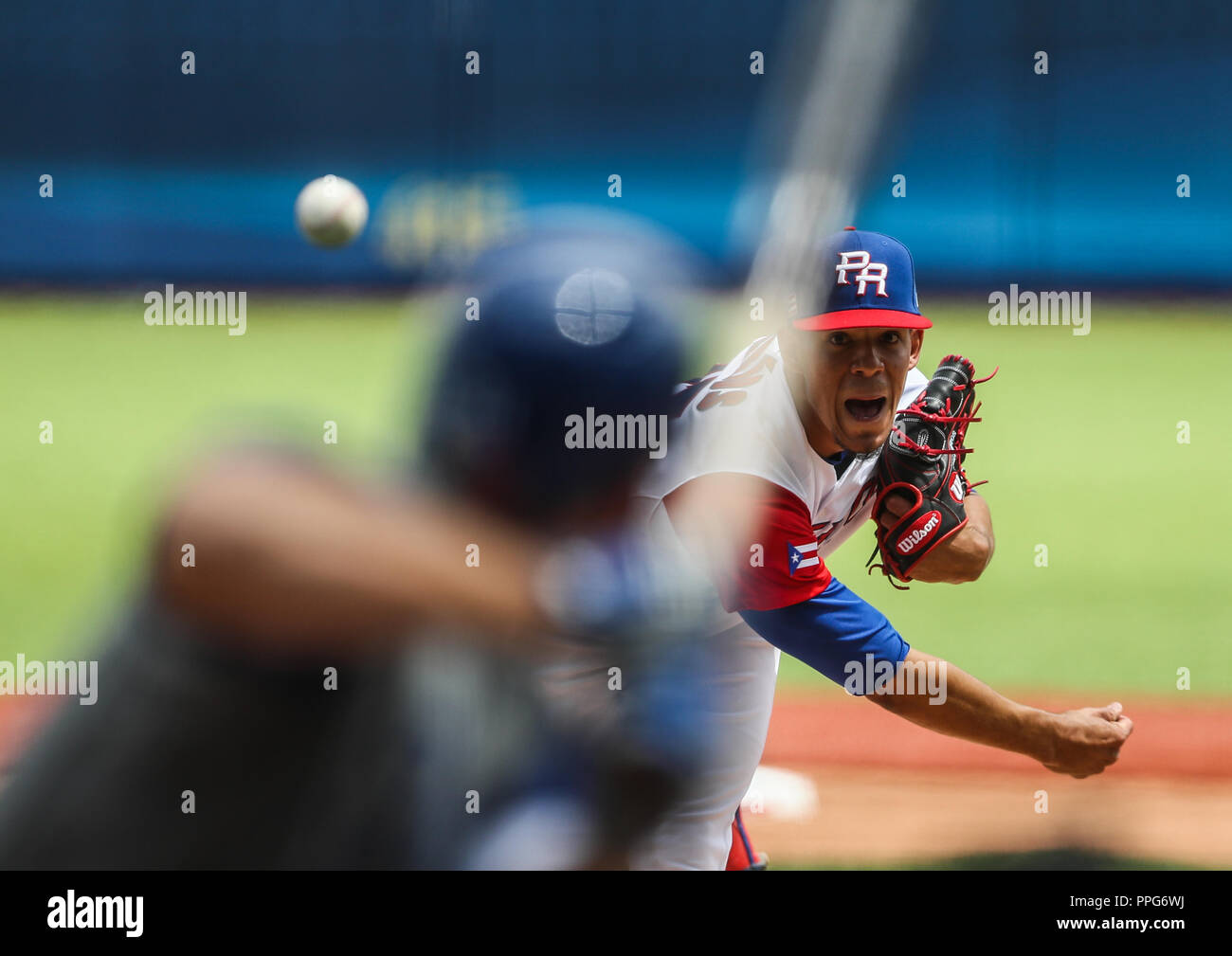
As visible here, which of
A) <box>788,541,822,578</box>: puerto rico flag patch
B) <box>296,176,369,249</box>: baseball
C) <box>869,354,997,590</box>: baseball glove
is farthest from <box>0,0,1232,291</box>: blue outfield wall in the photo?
<box>788,541,822,578</box>: puerto rico flag patch

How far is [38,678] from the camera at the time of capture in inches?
122

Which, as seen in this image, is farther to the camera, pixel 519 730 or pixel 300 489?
pixel 519 730

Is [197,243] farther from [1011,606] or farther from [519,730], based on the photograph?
[519,730]

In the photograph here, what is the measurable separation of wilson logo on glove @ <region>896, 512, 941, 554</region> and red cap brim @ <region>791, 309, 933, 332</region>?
1.46ft

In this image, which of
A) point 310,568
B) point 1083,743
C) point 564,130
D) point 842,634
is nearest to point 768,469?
point 842,634

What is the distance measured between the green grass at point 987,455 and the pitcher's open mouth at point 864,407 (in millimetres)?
1238

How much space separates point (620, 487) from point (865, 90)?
5267 millimetres

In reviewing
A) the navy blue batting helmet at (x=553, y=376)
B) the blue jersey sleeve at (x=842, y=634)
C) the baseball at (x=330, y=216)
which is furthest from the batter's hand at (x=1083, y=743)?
the baseball at (x=330, y=216)

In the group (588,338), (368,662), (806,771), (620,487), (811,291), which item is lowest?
(806,771)

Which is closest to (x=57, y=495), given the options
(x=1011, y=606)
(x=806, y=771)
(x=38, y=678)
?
(x=38, y=678)

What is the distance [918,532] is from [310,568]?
2.03m

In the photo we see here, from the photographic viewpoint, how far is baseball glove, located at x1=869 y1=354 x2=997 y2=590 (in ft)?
8.55

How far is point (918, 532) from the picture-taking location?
2605mm

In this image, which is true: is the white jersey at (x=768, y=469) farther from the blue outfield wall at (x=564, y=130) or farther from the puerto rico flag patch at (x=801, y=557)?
the blue outfield wall at (x=564, y=130)
